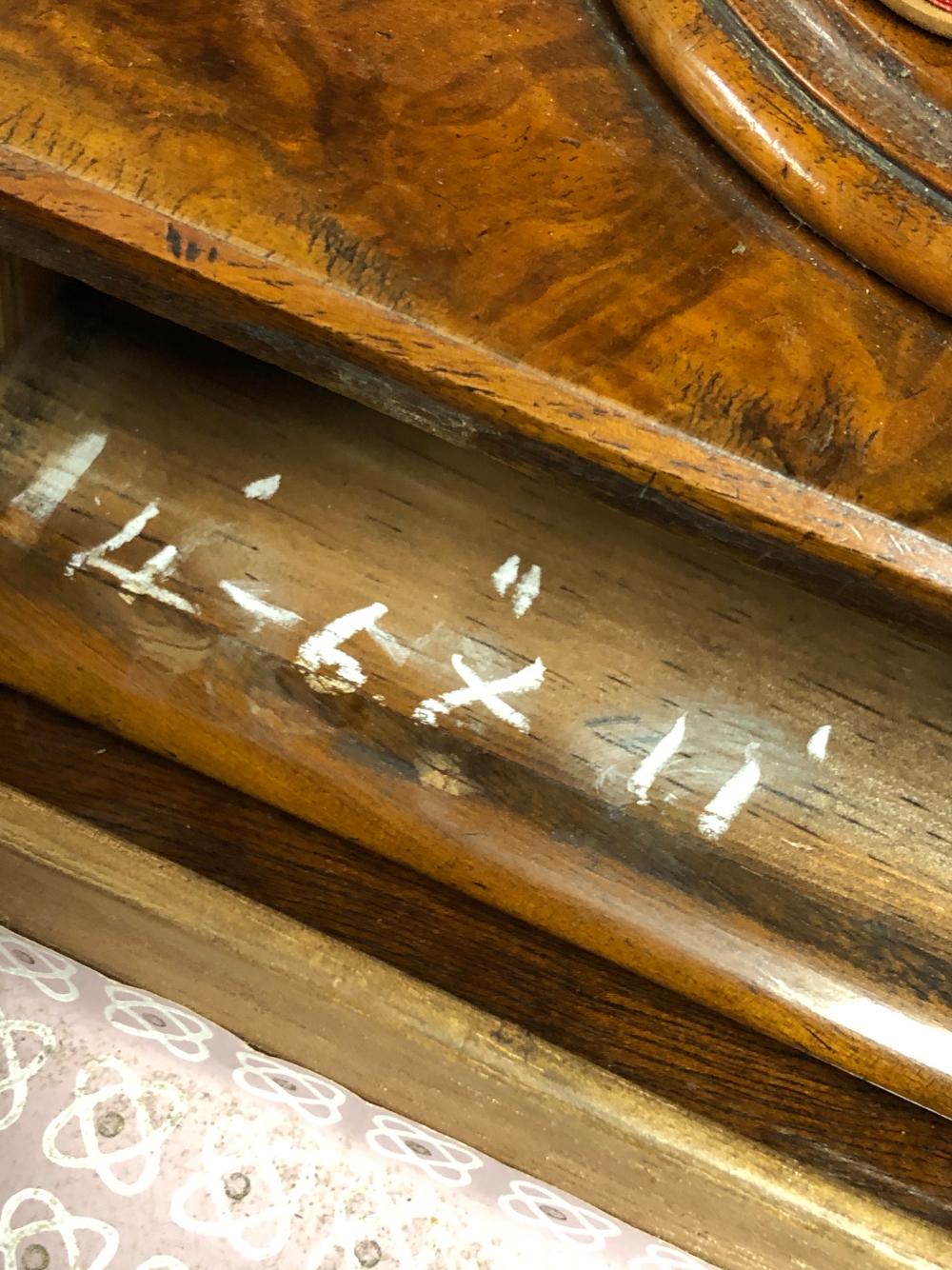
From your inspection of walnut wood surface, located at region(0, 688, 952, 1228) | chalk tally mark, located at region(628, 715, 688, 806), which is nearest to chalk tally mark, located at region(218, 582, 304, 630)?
walnut wood surface, located at region(0, 688, 952, 1228)

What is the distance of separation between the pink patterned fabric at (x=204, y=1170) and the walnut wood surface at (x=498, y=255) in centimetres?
36

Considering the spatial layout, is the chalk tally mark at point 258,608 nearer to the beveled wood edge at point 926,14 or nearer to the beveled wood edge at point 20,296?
the beveled wood edge at point 20,296

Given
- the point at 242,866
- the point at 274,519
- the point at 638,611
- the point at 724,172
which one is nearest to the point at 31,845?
the point at 242,866

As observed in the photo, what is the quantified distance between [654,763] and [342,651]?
194 mm

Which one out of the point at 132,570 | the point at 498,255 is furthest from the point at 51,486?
the point at 498,255

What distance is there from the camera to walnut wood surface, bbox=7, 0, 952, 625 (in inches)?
15.8

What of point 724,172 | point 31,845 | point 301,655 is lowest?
point 31,845

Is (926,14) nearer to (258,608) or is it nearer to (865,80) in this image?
(865,80)

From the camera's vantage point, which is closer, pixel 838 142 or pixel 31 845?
pixel 838 142

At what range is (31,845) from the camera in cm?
62

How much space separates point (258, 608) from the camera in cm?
62

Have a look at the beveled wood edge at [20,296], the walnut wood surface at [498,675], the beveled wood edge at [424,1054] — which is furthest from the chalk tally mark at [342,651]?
the beveled wood edge at [20,296]

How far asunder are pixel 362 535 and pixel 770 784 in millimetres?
278

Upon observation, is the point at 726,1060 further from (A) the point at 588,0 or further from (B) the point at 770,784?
(A) the point at 588,0
